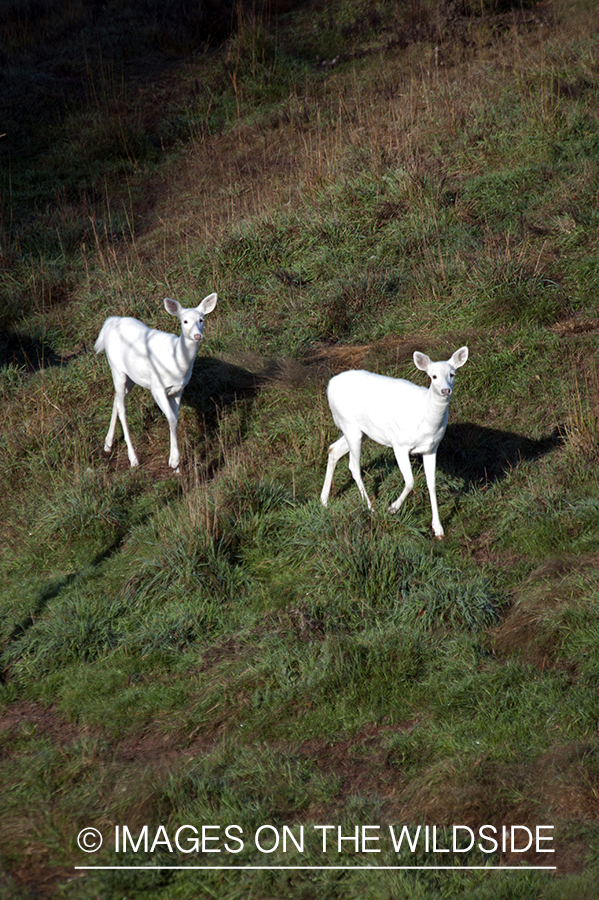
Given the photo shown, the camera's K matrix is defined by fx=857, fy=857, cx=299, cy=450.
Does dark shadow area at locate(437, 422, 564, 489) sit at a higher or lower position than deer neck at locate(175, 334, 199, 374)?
lower

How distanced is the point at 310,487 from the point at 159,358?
73.5 inches

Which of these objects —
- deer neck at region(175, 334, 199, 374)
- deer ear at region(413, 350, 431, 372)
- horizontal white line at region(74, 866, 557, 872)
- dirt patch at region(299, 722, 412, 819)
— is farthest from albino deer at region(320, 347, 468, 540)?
horizontal white line at region(74, 866, 557, 872)

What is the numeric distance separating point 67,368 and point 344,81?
356 inches

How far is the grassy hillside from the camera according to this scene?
15.1 feet

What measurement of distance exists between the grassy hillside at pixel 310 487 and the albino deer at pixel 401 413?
1.37 feet

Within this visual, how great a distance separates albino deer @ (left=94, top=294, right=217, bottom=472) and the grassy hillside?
0.58 metres

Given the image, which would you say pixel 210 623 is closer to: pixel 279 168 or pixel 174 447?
pixel 174 447

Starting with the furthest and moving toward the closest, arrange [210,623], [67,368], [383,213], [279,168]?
[279,168], [383,213], [67,368], [210,623]

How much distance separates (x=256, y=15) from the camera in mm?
18344

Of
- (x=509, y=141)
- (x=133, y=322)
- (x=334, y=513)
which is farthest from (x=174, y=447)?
(x=509, y=141)

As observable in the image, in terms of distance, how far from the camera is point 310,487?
774 centimetres

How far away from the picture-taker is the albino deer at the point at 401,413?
649 cm

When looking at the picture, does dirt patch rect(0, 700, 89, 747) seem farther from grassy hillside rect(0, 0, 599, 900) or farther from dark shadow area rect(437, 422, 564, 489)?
dark shadow area rect(437, 422, 564, 489)

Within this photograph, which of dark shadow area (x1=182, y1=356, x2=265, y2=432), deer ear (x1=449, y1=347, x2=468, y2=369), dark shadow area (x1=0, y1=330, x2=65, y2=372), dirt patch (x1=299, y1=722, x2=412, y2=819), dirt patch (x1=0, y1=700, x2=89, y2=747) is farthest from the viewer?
dark shadow area (x1=0, y1=330, x2=65, y2=372)
